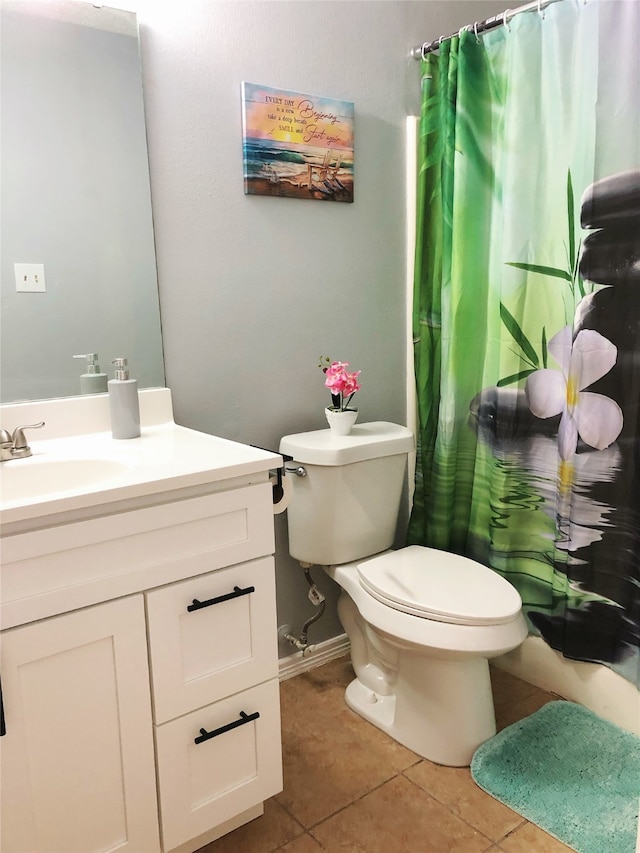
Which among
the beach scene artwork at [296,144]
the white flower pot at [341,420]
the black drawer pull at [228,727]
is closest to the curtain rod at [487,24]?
the beach scene artwork at [296,144]

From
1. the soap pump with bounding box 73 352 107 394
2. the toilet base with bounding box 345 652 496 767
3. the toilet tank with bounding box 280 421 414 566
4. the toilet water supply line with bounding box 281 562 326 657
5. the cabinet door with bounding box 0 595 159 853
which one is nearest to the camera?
the cabinet door with bounding box 0 595 159 853

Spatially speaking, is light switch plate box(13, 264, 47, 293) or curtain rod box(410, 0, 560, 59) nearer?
light switch plate box(13, 264, 47, 293)

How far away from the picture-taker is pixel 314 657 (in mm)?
2070

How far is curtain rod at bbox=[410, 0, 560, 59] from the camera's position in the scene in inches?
65.5

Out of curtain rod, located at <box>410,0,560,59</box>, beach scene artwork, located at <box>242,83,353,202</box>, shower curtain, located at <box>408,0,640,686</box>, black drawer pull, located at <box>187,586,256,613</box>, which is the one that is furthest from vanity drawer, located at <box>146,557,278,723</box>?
curtain rod, located at <box>410,0,560,59</box>

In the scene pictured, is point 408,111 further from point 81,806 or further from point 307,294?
point 81,806

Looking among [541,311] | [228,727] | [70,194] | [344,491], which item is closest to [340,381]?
[344,491]

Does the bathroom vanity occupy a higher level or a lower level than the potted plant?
lower

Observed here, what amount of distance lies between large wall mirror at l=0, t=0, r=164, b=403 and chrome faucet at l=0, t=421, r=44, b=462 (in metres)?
0.14

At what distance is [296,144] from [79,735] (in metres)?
1.49

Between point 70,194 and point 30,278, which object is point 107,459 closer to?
point 30,278

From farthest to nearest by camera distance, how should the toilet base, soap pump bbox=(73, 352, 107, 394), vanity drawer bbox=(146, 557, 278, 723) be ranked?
the toilet base
soap pump bbox=(73, 352, 107, 394)
vanity drawer bbox=(146, 557, 278, 723)

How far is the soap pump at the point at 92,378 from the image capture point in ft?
5.03

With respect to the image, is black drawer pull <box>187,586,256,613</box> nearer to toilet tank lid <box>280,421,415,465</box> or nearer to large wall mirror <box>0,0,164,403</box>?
toilet tank lid <box>280,421,415,465</box>
